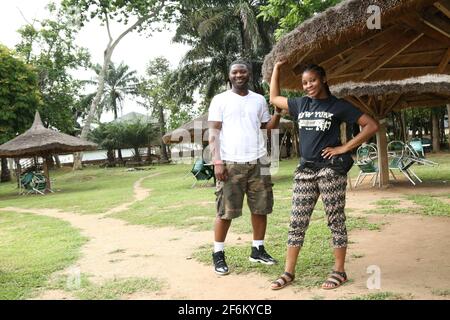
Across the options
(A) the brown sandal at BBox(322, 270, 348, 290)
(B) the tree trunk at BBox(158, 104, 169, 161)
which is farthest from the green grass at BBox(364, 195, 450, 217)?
(B) the tree trunk at BBox(158, 104, 169, 161)

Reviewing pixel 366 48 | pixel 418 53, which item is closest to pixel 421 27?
pixel 366 48

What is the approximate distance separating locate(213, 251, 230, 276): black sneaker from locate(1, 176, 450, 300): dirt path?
7 centimetres

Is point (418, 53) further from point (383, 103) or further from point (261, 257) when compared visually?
point (383, 103)

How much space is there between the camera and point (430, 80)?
9.16 meters

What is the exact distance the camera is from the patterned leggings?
341cm

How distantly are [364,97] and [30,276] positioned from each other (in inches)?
307

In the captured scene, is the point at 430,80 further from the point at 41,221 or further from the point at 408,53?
the point at 41,221

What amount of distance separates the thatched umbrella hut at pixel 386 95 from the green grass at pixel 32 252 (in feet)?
18.0

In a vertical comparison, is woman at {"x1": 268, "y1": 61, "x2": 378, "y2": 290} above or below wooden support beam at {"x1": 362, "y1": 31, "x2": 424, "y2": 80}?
below

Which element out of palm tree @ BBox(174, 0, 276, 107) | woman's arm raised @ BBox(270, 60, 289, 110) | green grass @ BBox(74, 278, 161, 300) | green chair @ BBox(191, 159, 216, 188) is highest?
palm tree @ BBox(174, 0, 276, 107)

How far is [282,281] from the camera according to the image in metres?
3.47

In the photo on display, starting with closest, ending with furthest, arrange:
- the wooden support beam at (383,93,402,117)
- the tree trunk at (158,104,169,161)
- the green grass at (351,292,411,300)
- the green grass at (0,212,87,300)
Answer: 1. the green grass at (351,292,411,300)
2. the green grass at (0,212,87,300)
3. the wooden support beam at (383,93,402,117)
4. the tree trunk at (158,104,169,161)

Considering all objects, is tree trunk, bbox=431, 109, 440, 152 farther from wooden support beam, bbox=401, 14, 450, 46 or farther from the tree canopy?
wooden support beam, bbox=401, 14, 450, 46

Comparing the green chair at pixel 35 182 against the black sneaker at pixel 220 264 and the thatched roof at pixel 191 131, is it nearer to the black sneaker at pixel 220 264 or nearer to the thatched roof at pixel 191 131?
the thatched roof at pixel 191 131
